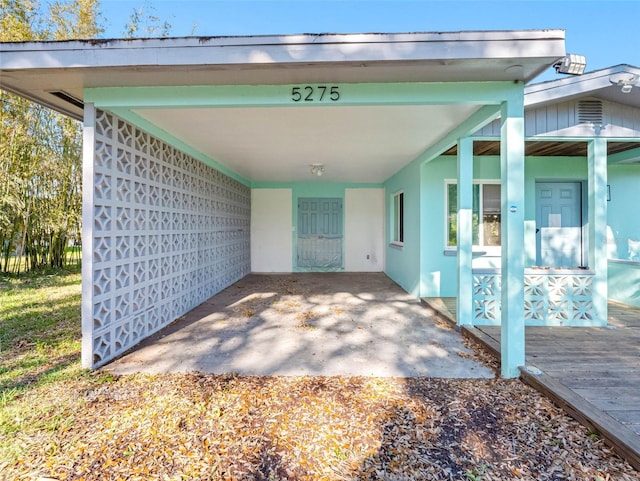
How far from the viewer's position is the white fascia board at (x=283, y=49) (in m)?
2.19

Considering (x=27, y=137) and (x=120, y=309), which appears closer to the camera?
(x=120, y=309)

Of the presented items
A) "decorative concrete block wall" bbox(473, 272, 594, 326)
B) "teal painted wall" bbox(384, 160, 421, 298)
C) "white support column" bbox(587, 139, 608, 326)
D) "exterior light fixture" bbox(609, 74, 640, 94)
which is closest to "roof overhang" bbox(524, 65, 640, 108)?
"exterior light fixture" bbox(609, 74, 640, 94)

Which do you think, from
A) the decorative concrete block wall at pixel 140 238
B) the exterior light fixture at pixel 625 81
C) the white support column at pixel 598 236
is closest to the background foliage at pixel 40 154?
the decorative concrete block wall at pixel 140 238

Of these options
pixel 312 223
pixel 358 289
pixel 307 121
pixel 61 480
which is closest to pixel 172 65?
pixel 307 121

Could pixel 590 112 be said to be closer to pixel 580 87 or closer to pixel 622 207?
pixel 580 87

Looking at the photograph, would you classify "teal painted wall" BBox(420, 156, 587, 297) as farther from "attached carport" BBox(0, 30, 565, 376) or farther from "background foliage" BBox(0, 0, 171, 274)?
"background foliage" BBox(0, 0, 171, 274)

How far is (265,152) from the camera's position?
5066 millimetres

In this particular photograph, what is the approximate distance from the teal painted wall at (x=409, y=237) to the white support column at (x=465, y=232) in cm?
148

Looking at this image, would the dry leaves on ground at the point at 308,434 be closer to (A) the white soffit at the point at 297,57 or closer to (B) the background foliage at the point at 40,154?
(A) the white soffit at the point at 297,57

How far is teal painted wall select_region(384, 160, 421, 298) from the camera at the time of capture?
5.43m

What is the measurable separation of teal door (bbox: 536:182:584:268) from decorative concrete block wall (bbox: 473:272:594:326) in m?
1.80

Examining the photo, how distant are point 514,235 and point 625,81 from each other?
2578mm

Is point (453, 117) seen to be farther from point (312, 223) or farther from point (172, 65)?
point (312, 223)

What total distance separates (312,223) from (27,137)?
250 inches
